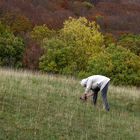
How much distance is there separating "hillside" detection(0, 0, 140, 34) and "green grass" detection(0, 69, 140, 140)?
61.8 meters

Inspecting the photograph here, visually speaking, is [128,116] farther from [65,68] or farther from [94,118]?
[65,68]

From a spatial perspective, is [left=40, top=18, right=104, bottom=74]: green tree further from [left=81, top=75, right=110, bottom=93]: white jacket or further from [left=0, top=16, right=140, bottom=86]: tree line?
[left=81, top=75, right=110, bottom=93]: white jacket

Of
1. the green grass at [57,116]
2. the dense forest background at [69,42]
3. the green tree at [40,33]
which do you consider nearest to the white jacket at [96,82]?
the green grass at [57,116]

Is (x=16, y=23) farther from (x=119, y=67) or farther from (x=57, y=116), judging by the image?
(x=57, y=116)

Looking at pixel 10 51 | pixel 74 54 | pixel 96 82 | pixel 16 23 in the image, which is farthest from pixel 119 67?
pixel 16 23

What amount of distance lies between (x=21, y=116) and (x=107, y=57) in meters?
20.5

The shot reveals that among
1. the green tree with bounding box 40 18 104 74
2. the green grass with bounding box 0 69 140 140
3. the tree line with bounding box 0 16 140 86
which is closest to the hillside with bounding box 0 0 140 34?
the tree line with bounding box 0 16 140 86

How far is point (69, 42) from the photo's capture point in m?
43.9

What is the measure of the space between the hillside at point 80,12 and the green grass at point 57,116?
61.8 metres

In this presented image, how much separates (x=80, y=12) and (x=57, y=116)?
290 feet

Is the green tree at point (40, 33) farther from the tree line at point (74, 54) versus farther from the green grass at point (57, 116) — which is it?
the green grass at point (57, 116)

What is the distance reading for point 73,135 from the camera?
11281mm

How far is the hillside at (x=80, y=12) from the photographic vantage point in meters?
83.9

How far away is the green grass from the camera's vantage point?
1116 centimetres
